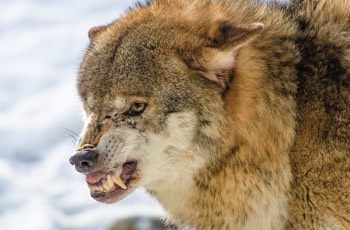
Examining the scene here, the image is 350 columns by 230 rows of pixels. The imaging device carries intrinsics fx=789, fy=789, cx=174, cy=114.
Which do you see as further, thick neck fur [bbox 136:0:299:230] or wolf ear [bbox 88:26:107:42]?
wolf ear [bbox 88:26:107:42]

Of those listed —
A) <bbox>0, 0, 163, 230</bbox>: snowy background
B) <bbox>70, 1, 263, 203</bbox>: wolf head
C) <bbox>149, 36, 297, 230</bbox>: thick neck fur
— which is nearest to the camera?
<bbox>70, 1, 263, 203</bbox>: wolf head

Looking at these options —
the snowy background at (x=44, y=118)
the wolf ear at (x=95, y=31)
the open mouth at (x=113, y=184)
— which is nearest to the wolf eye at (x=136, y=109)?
the open mouth at (x=113, y=184)

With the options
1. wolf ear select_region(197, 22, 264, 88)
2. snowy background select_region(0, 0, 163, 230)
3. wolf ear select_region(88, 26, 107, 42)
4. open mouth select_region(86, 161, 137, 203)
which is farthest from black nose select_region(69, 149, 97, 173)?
snowy background select_region(0, 0, 163, 230)

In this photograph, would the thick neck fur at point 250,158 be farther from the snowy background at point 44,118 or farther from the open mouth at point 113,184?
the snowy background at point 44,118

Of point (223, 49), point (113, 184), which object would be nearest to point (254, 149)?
point (223, 49)

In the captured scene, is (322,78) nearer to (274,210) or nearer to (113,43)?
(274,210)

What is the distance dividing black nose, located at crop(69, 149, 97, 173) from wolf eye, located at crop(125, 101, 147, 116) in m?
0.34

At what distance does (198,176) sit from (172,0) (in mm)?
1275

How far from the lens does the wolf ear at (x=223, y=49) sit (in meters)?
4.80

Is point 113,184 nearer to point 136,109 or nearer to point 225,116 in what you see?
point 136,109

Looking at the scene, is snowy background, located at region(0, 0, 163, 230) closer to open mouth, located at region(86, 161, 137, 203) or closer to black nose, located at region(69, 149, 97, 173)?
open mouth, located at region(86, 161, 137, 203)

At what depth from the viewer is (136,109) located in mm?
4930

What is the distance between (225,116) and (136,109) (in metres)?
0.57

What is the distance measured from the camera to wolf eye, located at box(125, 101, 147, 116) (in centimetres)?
493
